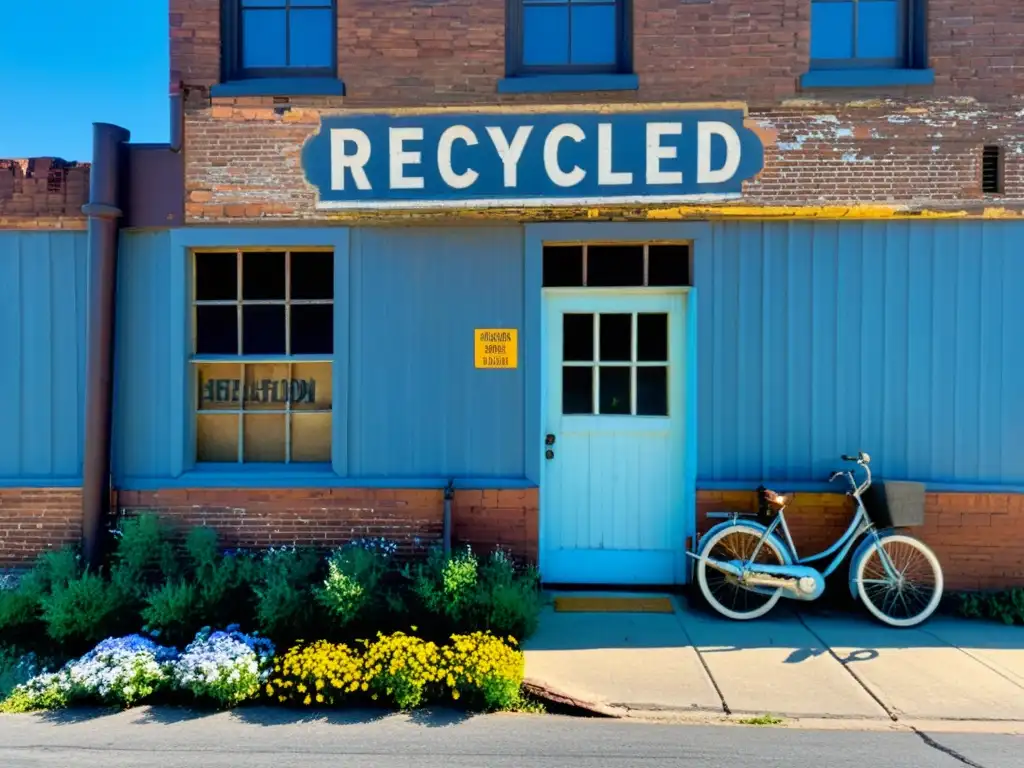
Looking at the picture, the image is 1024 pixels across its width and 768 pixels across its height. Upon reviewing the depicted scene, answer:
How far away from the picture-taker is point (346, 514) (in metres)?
5.84

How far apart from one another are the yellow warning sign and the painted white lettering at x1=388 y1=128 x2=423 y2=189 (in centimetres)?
131

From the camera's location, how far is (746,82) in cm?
573

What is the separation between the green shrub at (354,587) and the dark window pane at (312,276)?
2124 millimetres

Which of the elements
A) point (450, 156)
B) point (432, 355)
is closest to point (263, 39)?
point (450, 156)

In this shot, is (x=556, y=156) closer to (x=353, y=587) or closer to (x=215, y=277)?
(x=215, y=277)

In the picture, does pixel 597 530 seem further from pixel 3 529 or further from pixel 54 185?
pixel 54 185

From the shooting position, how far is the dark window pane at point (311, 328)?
238 inches

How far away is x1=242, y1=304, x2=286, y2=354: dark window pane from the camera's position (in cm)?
607

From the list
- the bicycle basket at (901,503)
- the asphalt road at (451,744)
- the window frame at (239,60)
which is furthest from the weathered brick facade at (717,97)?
the asphalt road at (451,744)

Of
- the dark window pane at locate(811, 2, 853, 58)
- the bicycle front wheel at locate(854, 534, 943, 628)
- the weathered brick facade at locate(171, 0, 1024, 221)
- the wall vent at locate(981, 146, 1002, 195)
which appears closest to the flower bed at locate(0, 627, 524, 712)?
the bicycle front wheel at locate(854, 534, 943, 628)

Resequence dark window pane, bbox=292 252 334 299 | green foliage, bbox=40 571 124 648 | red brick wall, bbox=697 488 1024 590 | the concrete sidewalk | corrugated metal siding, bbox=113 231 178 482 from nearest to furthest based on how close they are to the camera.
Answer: the concrete sidewalk → green foliage, bbox=40 571 124 648 → red brick wall, bbox=697 488 1024 590 → corrugated metal siding, bbox=113 231 178 482 → dark window pane, bbox=292 252 334 299

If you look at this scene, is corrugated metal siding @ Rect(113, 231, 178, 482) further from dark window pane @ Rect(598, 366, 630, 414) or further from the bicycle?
the bicycle

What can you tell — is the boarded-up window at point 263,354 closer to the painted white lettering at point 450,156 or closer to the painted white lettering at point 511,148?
the painted white lettering at point 450,156

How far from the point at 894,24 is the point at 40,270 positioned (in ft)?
24.0
